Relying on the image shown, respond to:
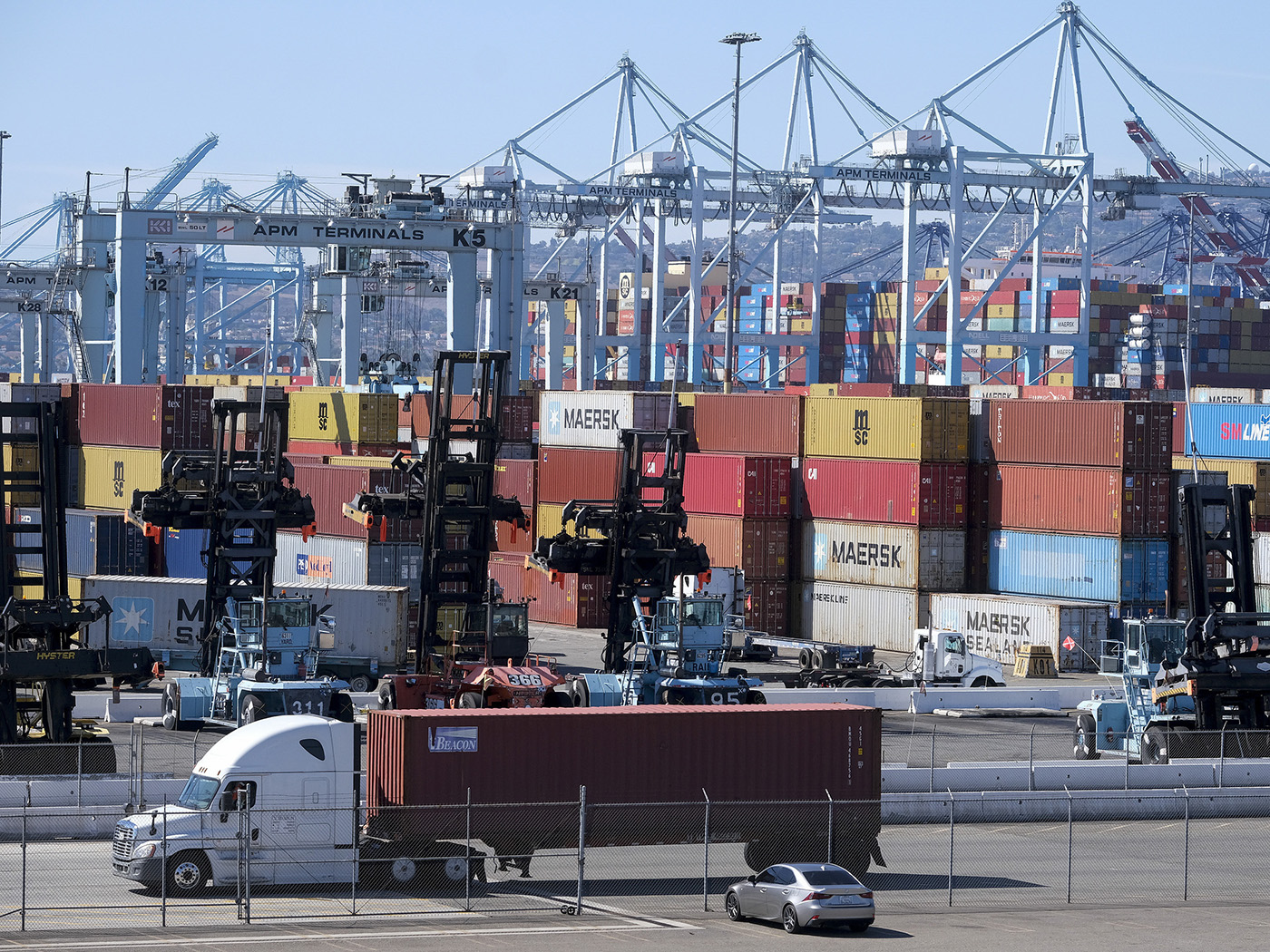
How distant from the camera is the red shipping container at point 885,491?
59500 millimetres

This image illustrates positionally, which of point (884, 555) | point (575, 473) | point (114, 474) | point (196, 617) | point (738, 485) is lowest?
point (196, 617)

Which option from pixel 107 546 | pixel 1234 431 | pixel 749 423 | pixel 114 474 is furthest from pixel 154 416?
pixel 1234 431

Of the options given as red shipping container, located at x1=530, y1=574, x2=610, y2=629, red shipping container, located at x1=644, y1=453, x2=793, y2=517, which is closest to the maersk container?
red shipping container, located at x1=644, y1=453, x2=793, y2=517

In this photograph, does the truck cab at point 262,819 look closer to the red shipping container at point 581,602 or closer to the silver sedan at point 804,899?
the silver sedan at point 804,899

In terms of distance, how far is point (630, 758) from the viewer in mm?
26922

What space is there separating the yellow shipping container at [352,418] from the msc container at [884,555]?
18.0 m

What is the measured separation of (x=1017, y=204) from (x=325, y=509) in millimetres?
78545

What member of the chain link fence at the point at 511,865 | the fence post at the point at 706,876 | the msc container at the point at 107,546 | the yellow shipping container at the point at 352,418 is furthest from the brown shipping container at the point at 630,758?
the yellow shipping container at the point at 352,418

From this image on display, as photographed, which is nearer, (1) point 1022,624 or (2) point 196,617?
(2) point 196,617

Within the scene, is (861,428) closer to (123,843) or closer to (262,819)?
(262,819)

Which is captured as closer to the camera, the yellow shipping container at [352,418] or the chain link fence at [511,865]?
the chain link fence at [511,865]

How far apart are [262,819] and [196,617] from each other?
28047mm

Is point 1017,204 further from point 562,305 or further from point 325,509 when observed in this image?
point 325,509

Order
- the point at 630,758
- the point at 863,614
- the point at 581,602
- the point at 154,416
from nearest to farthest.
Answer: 1. the point at 630,758
2. the point at 863,614
3. the point at 154,416
4. the point at 581,602
